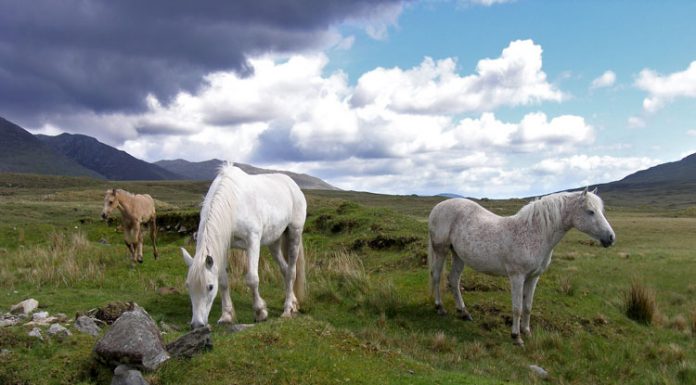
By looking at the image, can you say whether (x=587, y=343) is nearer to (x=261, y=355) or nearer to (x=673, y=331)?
(x=673, y=331)

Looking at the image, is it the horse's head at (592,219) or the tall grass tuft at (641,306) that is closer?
the horse's head at (592,219)

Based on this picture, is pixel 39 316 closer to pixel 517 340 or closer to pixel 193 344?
pixel 193 344

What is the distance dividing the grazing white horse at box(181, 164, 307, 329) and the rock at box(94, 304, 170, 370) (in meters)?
0.75

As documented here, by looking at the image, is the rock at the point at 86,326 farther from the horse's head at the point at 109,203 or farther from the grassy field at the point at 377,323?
the horse's head at the point at 109,203

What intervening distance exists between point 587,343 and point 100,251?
12726 millimetres

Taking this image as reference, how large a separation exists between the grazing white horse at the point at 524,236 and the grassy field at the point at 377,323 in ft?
3.40

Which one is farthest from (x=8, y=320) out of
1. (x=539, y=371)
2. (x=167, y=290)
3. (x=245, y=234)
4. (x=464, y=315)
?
(x=539, y=371)

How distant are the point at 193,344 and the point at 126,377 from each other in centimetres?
83

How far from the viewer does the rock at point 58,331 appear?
23.0ft

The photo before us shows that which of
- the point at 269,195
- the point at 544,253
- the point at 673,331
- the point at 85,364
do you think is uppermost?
the point at 269,195

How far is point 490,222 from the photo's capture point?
10258 mm

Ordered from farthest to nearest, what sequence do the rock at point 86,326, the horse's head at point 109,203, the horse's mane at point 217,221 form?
1. the horse's head at point 109,203
2. the horse's mane at point 217,221
3. the rock at point 86,326

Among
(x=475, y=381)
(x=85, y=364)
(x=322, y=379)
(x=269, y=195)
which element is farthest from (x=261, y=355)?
(x=269, y=195)

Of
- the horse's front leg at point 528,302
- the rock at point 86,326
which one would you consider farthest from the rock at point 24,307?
the horse's front leg at point 528,302
